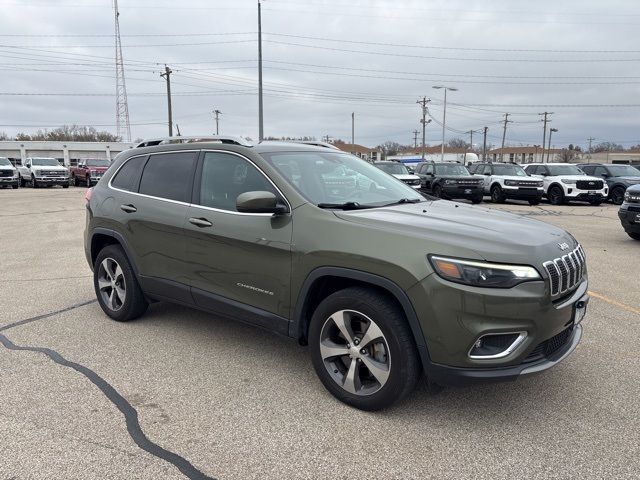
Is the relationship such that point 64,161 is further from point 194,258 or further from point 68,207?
point 194,258

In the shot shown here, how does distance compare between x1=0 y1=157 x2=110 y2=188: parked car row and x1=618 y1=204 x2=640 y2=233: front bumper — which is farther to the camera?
x1=0 y1=157 x2=110 y2=188: parked car row

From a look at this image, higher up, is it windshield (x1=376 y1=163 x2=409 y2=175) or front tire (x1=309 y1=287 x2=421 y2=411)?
windshield (x1=376 y1=163 x2=409 y2=175)

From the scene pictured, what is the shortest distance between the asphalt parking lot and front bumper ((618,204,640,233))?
203 inches

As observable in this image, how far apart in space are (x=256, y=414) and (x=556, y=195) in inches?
809

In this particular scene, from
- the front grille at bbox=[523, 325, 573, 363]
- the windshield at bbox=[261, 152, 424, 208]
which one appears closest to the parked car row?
the windshield at bbox=[261, 152, 424, 208]

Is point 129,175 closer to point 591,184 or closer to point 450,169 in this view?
point 450,169

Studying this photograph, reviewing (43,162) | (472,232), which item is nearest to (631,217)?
(472,232)

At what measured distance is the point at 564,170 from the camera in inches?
841

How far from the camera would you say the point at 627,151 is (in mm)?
115312

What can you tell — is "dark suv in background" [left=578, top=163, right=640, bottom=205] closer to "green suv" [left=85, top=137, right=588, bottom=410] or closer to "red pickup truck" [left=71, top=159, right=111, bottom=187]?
"green suv" [left=85, top=137, right=588, bottom=410]

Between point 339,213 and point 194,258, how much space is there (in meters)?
1.42

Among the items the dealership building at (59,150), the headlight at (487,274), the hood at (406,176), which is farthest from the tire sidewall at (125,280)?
the dealership building at (59,150)

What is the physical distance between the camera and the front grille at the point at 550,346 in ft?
9.76

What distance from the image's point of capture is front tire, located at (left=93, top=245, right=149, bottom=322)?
4.86 m
